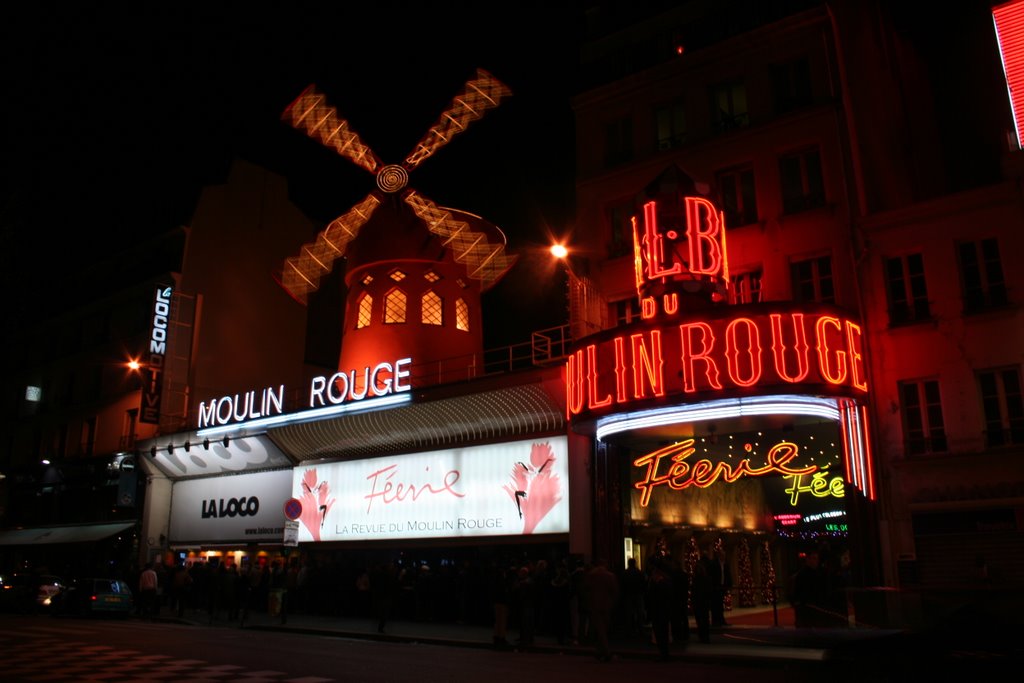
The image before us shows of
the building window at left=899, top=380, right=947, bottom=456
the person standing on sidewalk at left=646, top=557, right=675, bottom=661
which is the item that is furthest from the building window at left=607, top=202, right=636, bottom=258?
the person standing on sidewalk at left=646, top=557, right=675, bottom=661

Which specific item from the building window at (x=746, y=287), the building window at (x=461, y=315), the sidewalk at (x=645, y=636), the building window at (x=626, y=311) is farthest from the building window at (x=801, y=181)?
the building window at (x=461, y=315)

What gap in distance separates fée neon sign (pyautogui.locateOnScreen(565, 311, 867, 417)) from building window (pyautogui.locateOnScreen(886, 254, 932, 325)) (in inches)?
35.4

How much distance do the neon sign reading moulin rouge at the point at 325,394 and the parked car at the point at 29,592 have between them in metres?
5.56

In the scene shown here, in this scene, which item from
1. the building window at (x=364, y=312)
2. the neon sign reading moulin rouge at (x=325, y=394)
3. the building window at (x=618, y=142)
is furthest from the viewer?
the building window at (x=364, y=312)

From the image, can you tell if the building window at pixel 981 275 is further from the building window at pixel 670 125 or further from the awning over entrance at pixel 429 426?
the awning over entrance at pixel 429 426

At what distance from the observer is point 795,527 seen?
72.3 feet

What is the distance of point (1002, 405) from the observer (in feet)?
44.2

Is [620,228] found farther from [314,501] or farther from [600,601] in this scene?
[314,501]

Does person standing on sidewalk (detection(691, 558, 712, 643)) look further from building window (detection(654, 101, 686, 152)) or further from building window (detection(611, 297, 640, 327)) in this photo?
building window (detection(654, 101, 686, 152))

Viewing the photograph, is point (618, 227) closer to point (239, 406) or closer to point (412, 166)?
point (412, 166)

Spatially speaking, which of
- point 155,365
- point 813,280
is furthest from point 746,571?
point 155,365

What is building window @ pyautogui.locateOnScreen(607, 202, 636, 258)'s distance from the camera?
17891mm

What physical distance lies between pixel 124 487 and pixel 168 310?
231 inches

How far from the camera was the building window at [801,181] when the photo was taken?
16016 mm
